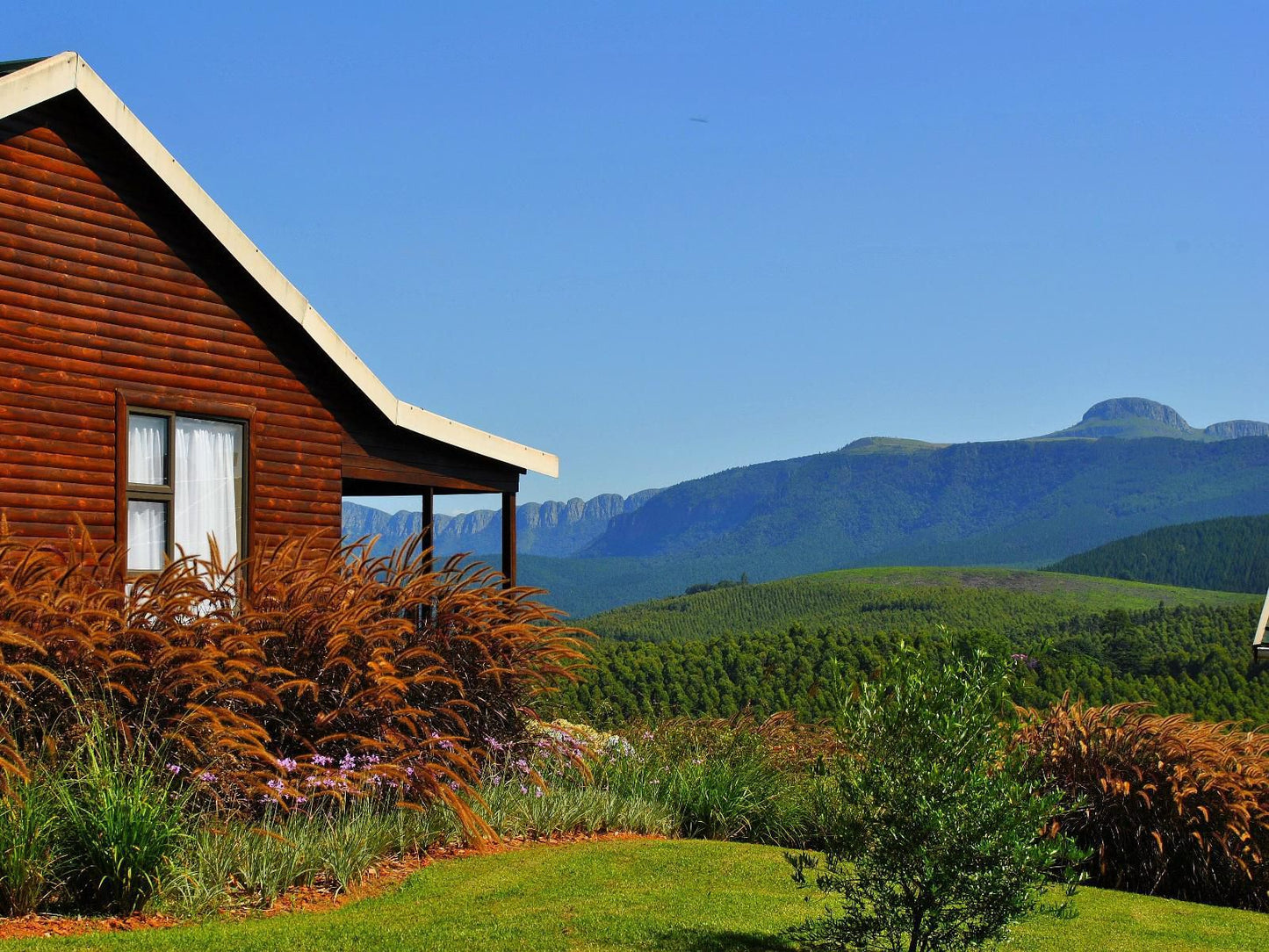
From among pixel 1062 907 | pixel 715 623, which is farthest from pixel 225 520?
pixel 715 623

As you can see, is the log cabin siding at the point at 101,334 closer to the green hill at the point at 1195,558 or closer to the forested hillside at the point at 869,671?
the forested hillside at the point at 869,671

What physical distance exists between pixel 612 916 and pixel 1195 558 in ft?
455

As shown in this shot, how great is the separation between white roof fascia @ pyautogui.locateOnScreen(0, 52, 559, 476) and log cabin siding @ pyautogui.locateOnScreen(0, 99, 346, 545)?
242 millimetres

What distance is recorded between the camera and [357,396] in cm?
1352

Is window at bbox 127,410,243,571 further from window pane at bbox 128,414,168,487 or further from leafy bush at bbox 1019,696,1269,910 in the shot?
leafy bush at bbox 1019,696,1269,910

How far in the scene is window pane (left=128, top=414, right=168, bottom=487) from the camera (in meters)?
11.5

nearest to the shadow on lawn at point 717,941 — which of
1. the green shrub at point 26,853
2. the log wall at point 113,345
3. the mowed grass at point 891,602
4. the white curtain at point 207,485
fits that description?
the green shrub at point 26,853

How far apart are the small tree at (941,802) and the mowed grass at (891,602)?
179 ft

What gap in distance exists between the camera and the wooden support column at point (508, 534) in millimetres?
14910

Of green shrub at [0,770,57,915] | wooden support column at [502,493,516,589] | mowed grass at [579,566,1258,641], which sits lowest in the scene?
mowed grass at [579,566,1258,641]

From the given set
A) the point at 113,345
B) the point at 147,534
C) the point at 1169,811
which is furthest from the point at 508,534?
the point at 1169,811

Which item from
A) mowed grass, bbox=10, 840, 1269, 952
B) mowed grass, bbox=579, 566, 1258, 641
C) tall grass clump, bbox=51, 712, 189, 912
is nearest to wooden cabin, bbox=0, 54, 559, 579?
tall grass clump, bbox=51, 712, 189, 912

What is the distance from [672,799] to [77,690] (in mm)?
4864

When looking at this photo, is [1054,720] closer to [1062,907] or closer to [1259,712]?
[1062,907]
